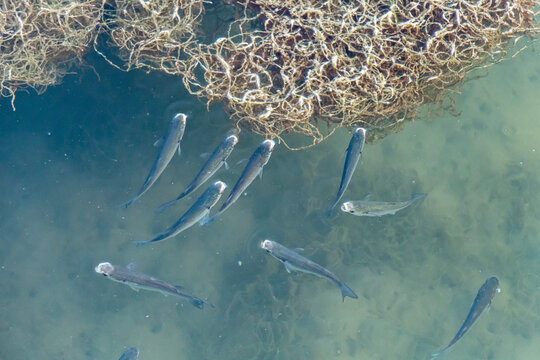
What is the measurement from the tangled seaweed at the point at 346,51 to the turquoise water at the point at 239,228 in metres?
1.43

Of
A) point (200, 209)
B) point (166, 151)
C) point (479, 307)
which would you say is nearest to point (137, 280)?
point (200, 209)

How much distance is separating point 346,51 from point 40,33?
3505 mm

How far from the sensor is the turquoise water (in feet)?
19.6

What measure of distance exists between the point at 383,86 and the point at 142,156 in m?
3.54

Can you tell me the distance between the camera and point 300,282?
6.09 meters

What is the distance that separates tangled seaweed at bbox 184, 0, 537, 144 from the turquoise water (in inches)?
56.1

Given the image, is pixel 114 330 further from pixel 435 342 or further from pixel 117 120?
pixel 435 342

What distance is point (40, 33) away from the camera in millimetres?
4734

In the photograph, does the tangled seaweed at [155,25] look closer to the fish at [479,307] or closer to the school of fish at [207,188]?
the school of fish at [207,188]

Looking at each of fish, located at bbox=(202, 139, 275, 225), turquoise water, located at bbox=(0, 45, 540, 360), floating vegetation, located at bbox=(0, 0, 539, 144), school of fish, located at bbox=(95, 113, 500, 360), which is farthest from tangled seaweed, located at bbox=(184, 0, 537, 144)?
turquoise water, located at bbox=(0, 45, 540, 360)

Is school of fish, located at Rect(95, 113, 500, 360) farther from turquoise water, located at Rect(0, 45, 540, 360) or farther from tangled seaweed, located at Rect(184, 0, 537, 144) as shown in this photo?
turquoise water, located at Rect(0, 45, 540, 360)

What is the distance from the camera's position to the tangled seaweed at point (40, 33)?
180 inches

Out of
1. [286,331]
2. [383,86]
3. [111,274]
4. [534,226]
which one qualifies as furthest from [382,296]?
[111,274]

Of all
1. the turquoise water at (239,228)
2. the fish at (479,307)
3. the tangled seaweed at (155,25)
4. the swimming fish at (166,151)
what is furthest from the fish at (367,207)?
the tangled seaweed at (155,25)
